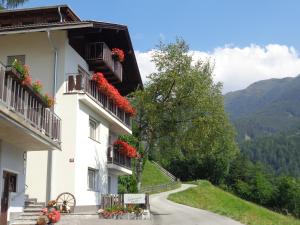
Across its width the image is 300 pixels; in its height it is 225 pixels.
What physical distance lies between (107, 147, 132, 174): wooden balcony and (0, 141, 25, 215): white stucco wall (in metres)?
10.7

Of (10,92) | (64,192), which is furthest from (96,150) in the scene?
(10,92)

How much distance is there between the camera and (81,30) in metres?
23.3

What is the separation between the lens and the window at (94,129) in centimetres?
2608

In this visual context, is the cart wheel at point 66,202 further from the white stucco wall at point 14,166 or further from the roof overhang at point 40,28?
the roof overhang at point 40,28

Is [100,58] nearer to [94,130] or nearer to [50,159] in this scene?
[94,130]

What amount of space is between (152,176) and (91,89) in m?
57.4

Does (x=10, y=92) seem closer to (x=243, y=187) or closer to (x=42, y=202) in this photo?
(x=42, y=202)

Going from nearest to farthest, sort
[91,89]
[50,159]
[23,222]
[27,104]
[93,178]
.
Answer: [27,104] → [23,222] → [50,159] → [91,89] → [93,178]

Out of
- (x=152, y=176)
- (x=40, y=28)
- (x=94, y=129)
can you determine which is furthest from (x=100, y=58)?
(x=152, y=176)

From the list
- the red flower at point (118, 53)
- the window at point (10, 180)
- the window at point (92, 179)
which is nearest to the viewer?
the window at point (10, 180)

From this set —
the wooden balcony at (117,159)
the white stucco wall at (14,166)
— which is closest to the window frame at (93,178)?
the wooden balcony at (117,159)

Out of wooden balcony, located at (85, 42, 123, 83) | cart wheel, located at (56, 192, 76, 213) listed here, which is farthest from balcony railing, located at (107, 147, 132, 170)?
cart wheel, located at (56, 192, 76, 213)

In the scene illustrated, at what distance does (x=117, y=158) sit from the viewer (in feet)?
99.0

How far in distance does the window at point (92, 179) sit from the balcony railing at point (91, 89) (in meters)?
3.30
